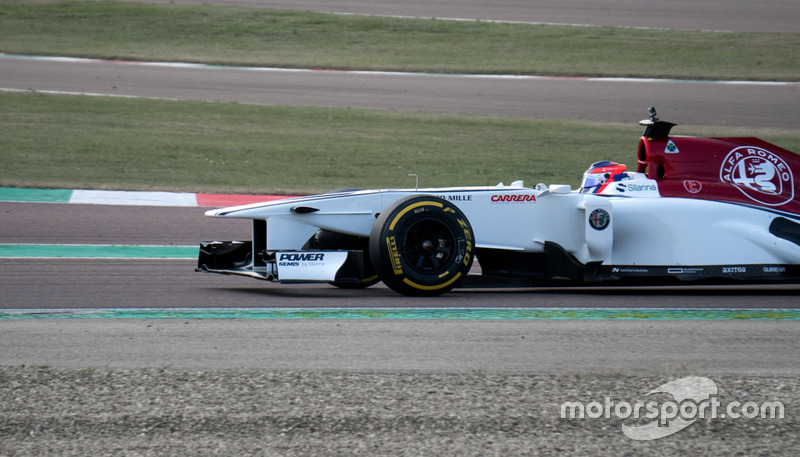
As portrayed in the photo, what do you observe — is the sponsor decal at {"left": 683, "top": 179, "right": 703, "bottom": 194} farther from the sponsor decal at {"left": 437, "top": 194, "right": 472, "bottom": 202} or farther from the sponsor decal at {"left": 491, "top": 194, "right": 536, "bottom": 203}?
the sponsor decal at {"left": 437, "top": 194, "right": 472, "bottom": 202}

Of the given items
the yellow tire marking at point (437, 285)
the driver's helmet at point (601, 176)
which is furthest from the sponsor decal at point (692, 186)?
the yellow tire marking at point (437, 285)

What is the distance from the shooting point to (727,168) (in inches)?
311

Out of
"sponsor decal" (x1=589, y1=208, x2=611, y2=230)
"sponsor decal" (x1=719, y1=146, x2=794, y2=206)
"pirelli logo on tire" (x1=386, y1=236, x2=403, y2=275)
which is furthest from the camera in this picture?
"sponsor decal" (x1=719, y1=146, x2=794, y2=206)

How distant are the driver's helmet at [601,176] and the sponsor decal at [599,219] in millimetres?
440

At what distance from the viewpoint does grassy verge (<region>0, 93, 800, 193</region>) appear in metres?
14.2

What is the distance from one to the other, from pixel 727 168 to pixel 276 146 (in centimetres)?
1002

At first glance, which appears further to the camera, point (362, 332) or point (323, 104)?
point (323, 104)

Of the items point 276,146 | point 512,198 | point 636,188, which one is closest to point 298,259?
point 512,198

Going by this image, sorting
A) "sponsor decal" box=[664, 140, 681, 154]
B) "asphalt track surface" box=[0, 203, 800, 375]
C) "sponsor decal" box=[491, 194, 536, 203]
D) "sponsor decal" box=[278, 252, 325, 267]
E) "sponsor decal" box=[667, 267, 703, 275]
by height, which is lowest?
"asphalt track surface" box=[0, 203, 800, 375]

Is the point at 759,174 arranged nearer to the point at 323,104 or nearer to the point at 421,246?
the point at 421,246

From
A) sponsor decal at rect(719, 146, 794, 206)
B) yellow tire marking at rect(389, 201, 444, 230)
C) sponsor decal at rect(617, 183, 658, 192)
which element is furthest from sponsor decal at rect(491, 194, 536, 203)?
sponsor decal at rect(719, 146, 794, 206)

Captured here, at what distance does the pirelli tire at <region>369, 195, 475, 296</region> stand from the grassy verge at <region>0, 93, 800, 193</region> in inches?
267

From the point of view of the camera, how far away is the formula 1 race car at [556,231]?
705 centimetres

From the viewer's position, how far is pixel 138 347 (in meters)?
5.47
